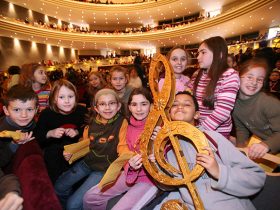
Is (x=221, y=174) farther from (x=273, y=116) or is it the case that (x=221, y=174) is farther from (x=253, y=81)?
(x=253, y=81)

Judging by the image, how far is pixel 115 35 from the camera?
75.8 ft

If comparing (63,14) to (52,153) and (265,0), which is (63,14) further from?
(52,153)

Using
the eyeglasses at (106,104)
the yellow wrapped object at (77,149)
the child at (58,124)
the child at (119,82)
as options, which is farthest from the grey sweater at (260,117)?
the child at (119,82)

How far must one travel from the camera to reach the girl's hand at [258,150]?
1.47 metres

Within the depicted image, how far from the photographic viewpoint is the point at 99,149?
2053mm

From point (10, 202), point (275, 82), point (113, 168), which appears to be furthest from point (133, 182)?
point (275, 82)

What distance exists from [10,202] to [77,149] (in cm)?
84

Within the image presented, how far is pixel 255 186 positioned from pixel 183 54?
1585 millimetres

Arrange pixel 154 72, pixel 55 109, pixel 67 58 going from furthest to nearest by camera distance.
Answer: pixel 67 58
pixel 55 109
pixel 154 72

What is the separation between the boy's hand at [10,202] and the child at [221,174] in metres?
0.95

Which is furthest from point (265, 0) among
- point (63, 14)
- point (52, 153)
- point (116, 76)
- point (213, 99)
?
point (63, 14)

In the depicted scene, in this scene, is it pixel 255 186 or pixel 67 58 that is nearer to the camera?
pixel 255 186

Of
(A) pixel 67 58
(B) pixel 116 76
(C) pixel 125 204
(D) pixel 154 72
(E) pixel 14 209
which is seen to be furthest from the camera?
(A) pixel 67 58

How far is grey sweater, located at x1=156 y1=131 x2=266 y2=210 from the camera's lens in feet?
3.87
